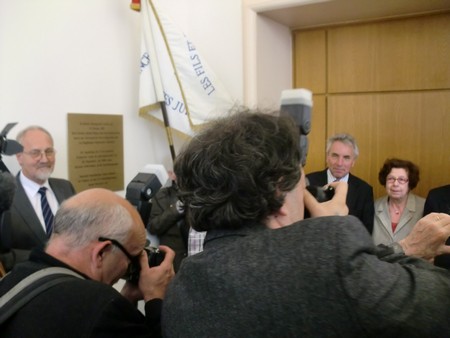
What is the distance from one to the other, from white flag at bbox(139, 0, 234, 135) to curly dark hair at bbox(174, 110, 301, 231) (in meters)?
2.20

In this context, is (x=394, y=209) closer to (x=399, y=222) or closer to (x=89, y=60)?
(x=399, y=222)

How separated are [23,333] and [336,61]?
117 inches

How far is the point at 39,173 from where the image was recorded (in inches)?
94.5

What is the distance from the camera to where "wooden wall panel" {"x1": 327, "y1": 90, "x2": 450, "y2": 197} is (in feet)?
10.0

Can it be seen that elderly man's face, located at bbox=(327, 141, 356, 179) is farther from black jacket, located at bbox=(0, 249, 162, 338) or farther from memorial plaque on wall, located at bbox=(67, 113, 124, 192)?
black jacket, located at bbox=(0, 249, 162, 338)

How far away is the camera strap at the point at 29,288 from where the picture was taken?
37.4 inches

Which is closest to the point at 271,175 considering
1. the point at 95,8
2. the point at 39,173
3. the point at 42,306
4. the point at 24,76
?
the point at 42,306

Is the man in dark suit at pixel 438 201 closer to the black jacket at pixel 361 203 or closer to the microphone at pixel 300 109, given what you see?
the black jacket at pixel 361 203

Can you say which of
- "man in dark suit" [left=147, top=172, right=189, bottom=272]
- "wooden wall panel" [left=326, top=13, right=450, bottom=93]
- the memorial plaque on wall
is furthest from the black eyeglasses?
"wooden wall panel" [left=326, top=13, right=450, bottom=93]

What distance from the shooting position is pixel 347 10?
3061mm

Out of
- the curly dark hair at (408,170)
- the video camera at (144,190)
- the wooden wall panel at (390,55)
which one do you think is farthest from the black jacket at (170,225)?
the wooden wall panel at (390,55)

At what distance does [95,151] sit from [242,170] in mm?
2274

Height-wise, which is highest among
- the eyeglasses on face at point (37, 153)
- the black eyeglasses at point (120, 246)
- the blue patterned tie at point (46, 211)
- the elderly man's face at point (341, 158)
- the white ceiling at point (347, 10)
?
the white ceiling at point (347, 10)

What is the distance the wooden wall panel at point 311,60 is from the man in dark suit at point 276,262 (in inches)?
104
